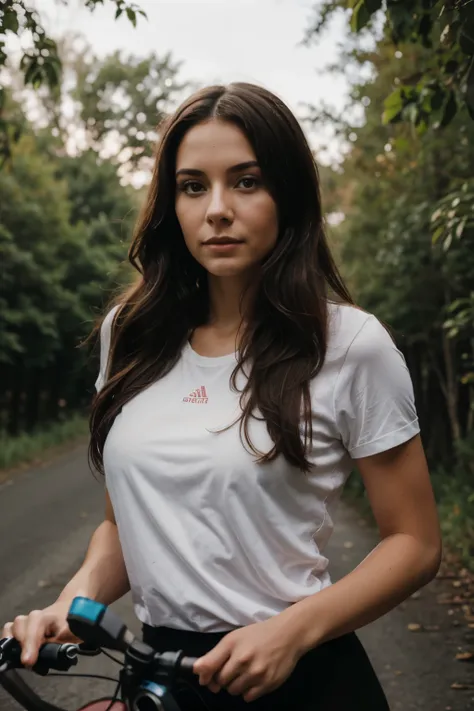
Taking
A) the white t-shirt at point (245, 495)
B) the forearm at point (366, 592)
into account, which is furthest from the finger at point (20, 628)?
the forearm at point (366, 592)

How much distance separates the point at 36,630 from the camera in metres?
1.60

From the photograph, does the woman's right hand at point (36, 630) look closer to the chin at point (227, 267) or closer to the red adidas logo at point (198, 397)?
the red adidas logo at point (198, 397)

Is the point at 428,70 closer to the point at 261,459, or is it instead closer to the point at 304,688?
the point at 261,459

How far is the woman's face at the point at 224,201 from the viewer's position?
181cm

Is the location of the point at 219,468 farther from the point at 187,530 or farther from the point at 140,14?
the point at 140,14

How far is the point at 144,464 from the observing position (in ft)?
5.72

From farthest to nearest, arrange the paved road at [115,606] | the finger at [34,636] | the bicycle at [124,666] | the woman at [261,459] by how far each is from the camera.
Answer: the paved road at [115,606] → the woman at [261,459] → the finger at [34,636] → the bicycle at [124,666]

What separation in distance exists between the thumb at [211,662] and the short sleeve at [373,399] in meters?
0.47

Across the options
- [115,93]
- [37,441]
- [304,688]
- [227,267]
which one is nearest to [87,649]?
[304,688]

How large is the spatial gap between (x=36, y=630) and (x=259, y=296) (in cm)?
85

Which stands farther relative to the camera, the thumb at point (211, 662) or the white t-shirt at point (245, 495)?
the white t-shirt at point (245, 495)

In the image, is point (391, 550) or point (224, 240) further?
point (224, 240)

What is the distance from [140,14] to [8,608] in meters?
4.74

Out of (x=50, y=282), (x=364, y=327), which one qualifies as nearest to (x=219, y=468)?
(x=364, y=327)
